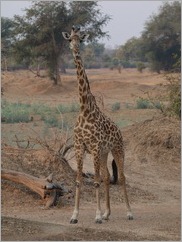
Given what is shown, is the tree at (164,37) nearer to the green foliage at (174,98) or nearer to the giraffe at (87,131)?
the green foliage at (174,98)

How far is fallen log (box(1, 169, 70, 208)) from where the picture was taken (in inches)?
303

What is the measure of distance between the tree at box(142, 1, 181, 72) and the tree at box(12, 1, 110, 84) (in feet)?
18.6

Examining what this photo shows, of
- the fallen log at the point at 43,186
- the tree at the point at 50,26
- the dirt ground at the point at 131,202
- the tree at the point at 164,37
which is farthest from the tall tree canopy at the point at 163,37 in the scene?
the fallen log at the point at 43,186

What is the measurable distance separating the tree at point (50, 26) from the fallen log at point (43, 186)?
22.7m

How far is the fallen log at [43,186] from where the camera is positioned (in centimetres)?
770

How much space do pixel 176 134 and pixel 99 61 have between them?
47711 mm

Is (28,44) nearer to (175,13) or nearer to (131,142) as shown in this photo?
(175,13)

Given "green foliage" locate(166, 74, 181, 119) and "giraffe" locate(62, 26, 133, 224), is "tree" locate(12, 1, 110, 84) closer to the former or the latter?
"green foliage" locate(166, 74, 181, 119)

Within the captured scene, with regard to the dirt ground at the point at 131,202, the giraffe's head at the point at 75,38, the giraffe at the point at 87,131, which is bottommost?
the dirt ground at the point at 131,202

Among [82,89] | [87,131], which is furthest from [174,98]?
[87,131]

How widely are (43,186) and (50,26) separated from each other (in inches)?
934

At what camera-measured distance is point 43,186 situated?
7.76m

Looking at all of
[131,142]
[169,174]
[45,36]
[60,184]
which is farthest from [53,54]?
[60,184]

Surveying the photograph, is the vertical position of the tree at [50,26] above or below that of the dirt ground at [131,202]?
above
